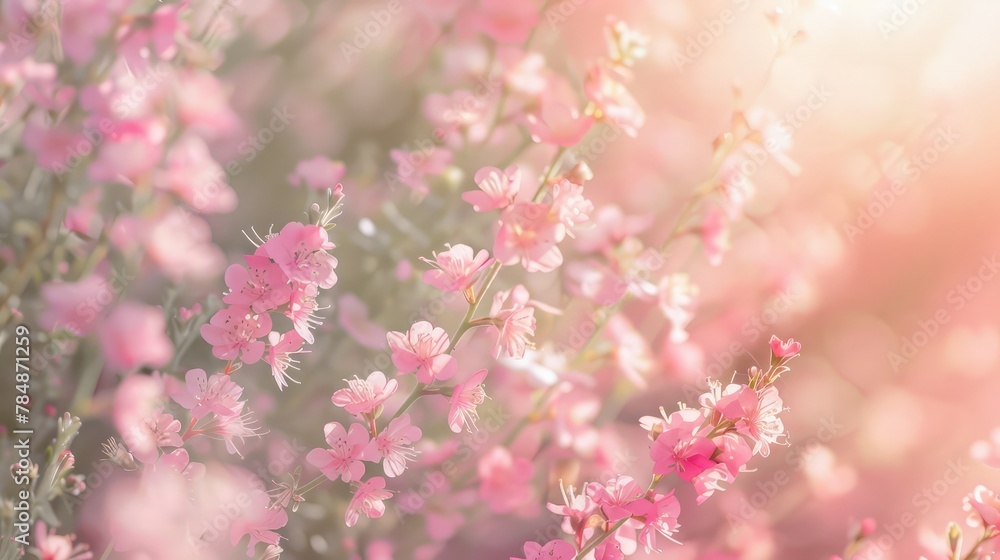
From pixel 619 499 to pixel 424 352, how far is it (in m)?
0.19

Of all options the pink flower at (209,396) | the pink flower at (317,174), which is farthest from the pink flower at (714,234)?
the pink flower at (209,396)

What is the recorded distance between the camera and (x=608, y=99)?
26.4 inches

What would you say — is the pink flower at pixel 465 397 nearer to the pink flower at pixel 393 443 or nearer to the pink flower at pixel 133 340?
the pink flower at pixel 393 443

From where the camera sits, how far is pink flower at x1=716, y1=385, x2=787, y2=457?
0.51m

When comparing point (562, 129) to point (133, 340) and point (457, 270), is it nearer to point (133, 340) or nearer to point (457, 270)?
point (457, 270)

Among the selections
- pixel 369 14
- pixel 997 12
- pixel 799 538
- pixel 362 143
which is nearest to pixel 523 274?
pixel 362 143

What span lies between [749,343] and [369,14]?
65 cm

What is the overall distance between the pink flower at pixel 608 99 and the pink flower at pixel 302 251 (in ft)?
0.97

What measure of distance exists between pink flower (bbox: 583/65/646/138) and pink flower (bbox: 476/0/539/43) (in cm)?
17

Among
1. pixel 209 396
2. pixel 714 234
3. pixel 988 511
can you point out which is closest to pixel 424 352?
pixel 209 396

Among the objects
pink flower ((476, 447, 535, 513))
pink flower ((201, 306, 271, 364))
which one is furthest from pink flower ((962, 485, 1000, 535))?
pink flower ((201, 306, 271, 364))

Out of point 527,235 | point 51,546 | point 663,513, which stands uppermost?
point 527,235

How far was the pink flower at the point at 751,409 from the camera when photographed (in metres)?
0.51

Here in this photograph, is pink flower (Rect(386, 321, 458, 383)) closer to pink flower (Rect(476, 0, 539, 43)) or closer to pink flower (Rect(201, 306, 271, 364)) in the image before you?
pink flower (Rect(201, 306, 271, 364))
